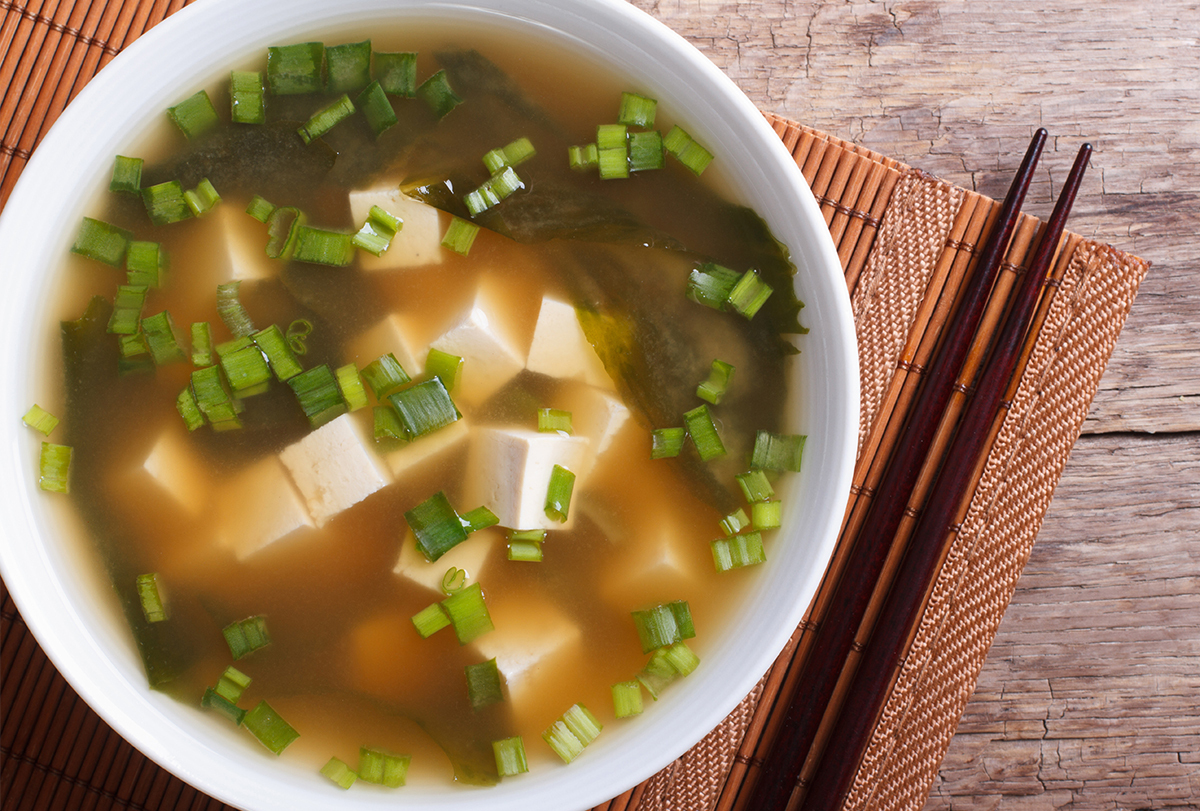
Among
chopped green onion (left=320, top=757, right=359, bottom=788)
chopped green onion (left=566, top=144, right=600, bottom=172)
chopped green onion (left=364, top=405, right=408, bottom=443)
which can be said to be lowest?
chopped green onion (left=320, top=757, right=359, bottom=788)

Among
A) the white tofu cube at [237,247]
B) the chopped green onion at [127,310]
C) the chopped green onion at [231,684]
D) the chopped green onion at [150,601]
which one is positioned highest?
the white tofu cube at [237,247]

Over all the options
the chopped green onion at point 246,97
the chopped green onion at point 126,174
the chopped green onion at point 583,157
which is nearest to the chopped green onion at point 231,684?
the chopped green onion at point 126,174

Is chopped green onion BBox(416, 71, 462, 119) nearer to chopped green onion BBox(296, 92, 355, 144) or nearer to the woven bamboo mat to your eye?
chopped green onion BBox(296, 92, 355, 144)

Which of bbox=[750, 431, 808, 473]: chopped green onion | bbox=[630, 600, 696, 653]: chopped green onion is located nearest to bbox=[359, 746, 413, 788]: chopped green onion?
bbox=[630, 600, 696, 653]: chopped green onion

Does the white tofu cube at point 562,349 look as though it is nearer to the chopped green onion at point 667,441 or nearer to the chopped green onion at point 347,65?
the chopped green onion at point 667,441

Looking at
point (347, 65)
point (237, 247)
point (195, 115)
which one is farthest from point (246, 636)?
point (347, 65)
